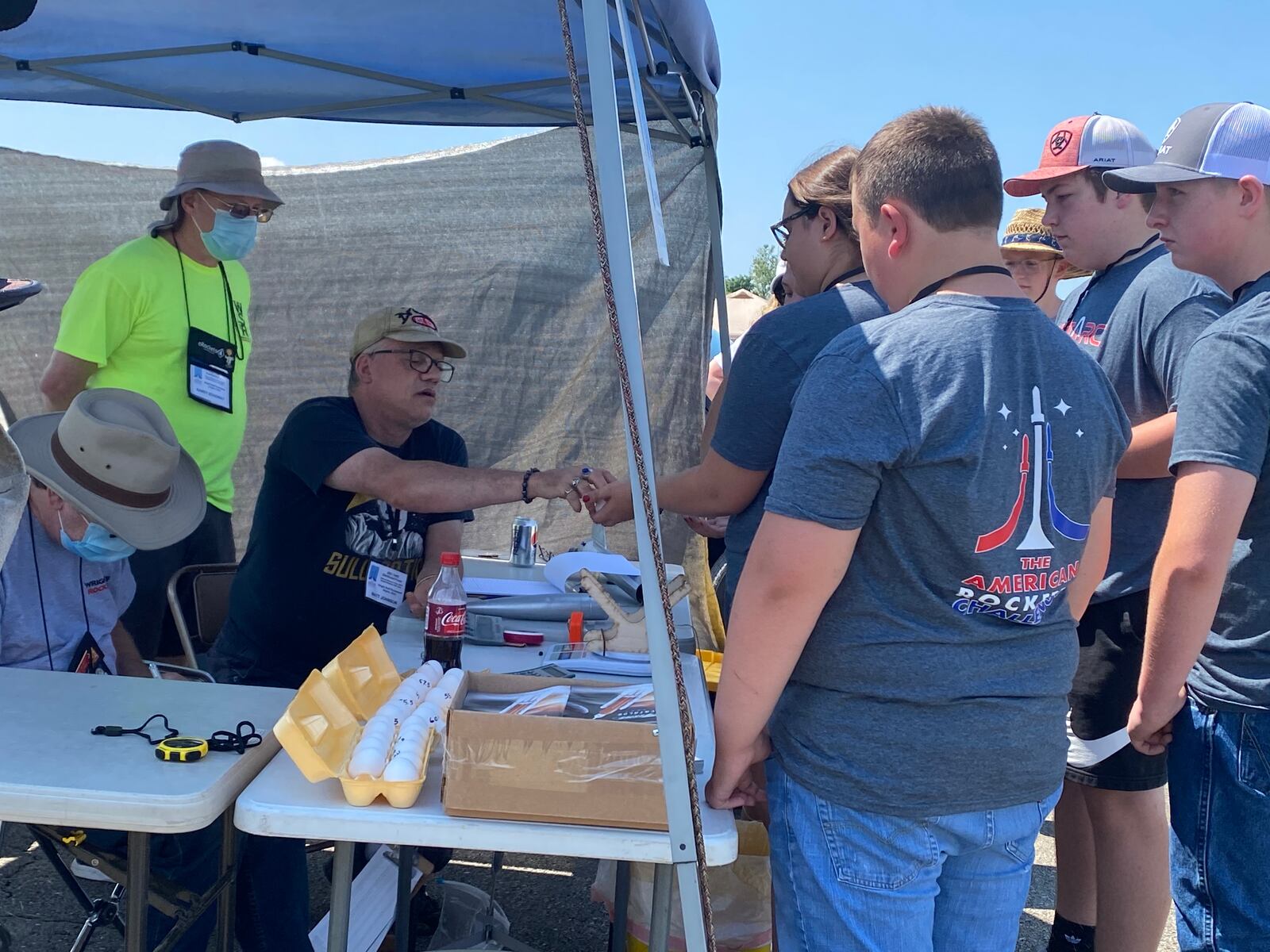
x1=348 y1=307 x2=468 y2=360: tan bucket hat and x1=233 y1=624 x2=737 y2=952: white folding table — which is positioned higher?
x1=348 y1=307 x2=468 y2=360: tan bucket hat

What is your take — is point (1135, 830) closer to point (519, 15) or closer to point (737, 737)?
point (737, 737)

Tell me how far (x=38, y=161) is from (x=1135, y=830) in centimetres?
454

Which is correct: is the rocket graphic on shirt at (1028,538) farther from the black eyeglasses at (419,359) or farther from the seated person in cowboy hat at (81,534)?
the black eyeglasses at (419,359)

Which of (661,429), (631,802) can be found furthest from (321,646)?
(661,429)

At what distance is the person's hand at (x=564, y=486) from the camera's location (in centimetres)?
225

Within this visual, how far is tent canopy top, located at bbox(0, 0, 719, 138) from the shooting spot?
290 centimetres

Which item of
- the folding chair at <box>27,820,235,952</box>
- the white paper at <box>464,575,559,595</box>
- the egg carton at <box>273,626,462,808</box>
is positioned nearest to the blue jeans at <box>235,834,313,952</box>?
the folding chair at <box>27,820,235,952</box>

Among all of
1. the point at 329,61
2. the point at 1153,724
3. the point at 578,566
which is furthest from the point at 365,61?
the point at 1153,724

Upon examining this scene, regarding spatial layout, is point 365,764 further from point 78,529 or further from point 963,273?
point 78,529

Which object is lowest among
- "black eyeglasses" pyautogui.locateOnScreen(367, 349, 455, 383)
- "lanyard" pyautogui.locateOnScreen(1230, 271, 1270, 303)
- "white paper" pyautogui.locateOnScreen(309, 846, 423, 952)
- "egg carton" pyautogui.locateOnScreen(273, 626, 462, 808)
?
"white paper" pyautogui.locateOnScreen(309, 846, 423, 952)

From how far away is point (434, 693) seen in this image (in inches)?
56.1

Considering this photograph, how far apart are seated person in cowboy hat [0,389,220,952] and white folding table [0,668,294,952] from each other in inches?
8.8

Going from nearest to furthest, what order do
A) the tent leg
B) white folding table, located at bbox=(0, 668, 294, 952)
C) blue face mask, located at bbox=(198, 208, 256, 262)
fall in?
white folding table, located at bbox=(0, 668, 294, 952) → blue face mask, located at bbox=(198, 208, 256, 262) → the tent leg

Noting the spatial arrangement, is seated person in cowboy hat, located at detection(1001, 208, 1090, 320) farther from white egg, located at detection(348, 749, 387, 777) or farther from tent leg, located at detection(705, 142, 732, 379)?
white egg, located at detection(348, 749, 387, 777)
